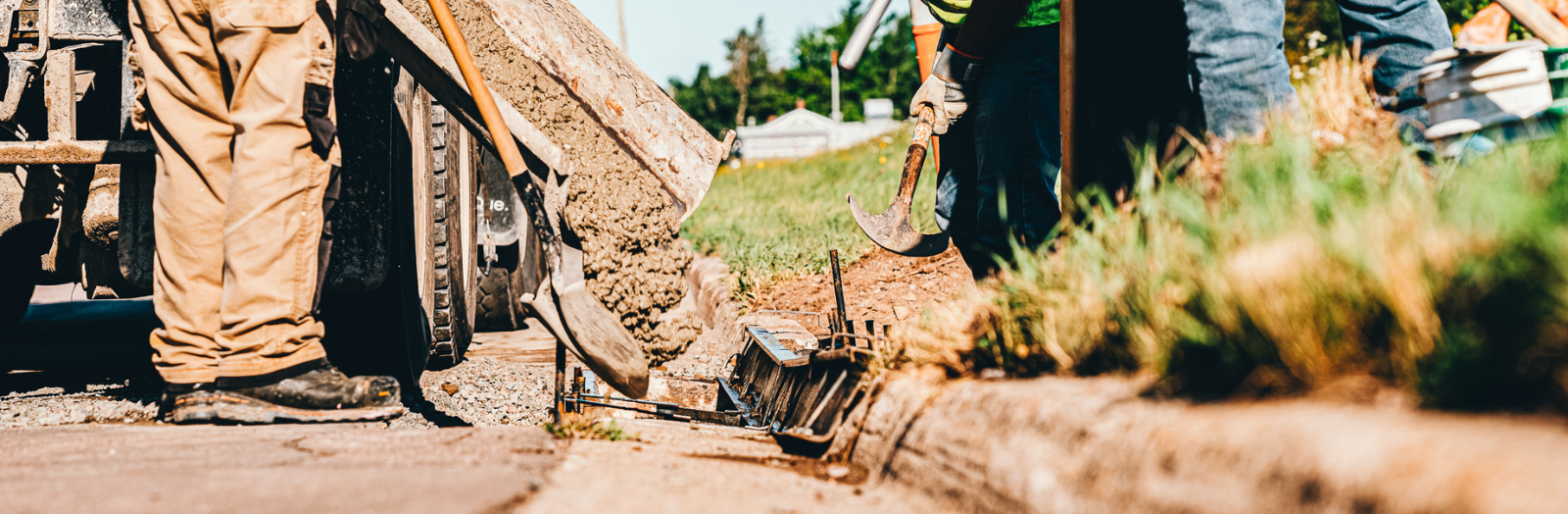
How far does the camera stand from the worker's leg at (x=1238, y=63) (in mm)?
2029

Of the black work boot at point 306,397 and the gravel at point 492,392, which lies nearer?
the black work boot at point 306,397

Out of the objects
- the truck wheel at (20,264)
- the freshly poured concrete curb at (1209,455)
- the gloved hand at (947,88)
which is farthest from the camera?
the truck wheel at (20,264)

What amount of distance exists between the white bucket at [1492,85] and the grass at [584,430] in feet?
5.68

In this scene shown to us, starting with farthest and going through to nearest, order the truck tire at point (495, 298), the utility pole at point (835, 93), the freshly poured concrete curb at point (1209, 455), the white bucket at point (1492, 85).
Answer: the utility pole at point (835, 93) < the truck tire at point (495, 298) < the white bucket at point (1492, 85) < the freshly poured concrete curb at point (1209, 455)

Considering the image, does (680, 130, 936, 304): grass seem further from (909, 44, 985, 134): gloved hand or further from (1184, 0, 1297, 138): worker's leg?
(1184, 0, 1297, 138): worker's leg

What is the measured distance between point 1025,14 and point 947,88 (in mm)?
334

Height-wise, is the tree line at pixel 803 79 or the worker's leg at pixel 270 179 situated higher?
the tree line at pixel 803 79

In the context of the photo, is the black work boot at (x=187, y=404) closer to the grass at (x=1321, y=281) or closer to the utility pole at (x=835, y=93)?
the grass at (x=1321, y=281)

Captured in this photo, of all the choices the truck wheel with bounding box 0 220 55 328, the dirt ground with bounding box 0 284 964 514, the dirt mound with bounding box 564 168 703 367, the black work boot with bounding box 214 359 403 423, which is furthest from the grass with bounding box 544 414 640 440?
the truck wheel with bounding box 0 220 55 328

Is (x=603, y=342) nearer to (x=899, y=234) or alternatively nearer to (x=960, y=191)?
(x=899, y=234)

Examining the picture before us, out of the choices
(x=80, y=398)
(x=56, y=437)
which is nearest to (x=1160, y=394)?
(x=56, y=437)

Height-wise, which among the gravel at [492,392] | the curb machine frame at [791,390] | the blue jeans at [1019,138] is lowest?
the gravel at [492,392]

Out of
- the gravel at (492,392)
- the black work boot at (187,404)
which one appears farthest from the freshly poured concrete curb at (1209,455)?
the gravel at (492,392)

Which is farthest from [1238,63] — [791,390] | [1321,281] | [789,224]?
[789,224]
